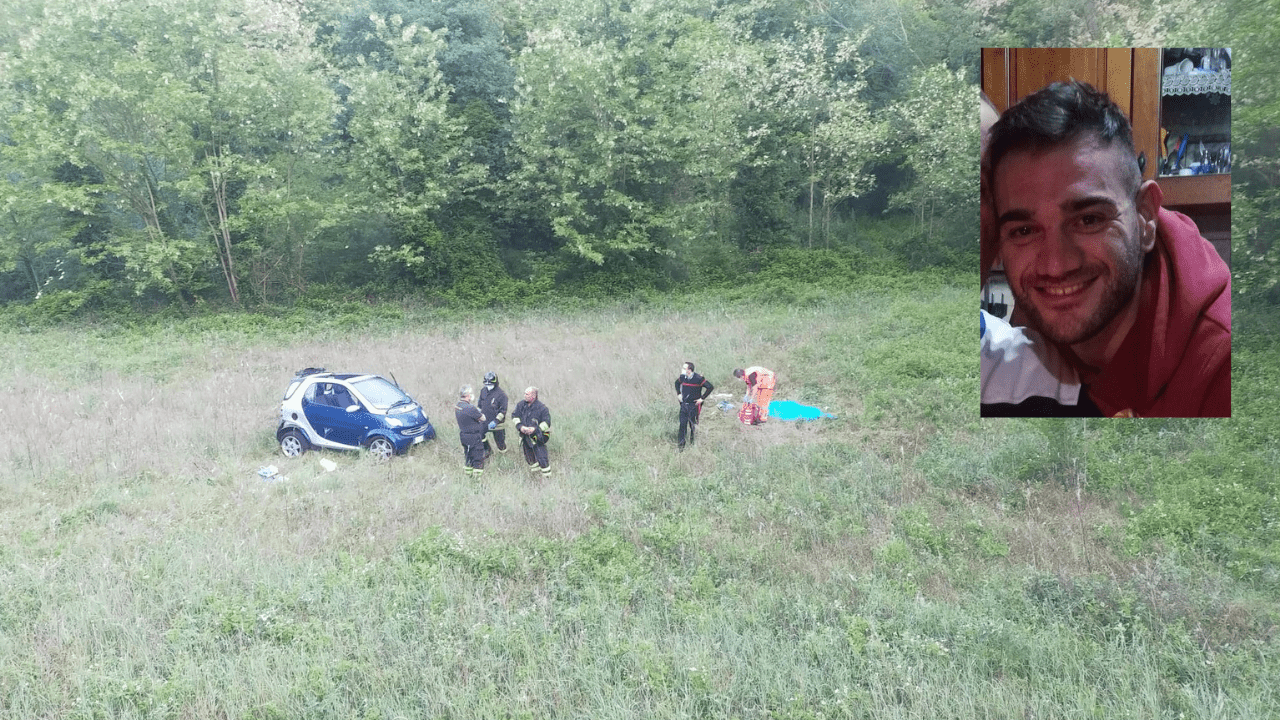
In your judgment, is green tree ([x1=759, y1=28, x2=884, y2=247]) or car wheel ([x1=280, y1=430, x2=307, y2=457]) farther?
green tree ([x1=759, y1=28, x2=884, y2=247])

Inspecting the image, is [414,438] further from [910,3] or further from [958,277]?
[910,3]

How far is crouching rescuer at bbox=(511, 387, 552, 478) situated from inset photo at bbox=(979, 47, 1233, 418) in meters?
5.68

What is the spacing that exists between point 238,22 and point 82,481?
51.9ft

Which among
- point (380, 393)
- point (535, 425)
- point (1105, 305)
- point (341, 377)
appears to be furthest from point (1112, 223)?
point (341, 377)

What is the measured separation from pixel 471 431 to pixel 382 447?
155cm

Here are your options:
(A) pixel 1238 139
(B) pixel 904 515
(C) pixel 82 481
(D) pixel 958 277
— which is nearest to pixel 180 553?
(C) pixel 82 481

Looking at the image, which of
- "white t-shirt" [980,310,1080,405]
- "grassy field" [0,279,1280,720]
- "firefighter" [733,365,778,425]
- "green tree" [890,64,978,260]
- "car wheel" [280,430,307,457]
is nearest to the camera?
"grassy field" [0,279,1280,720]

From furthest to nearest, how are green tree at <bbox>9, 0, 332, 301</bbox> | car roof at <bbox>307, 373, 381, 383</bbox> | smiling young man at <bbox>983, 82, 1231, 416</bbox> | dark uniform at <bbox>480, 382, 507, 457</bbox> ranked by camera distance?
green tree at <bbox>9, 0, 332, 301</bbox> < car roof at <bbox>307, 373, 381, 383</bbox> < dark uniform at <bbox>480, 382, 507, 457</bbox> < smiling young man at <bbox>983, 82, 1231, 416</bbox>

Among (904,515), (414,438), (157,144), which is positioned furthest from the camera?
(157,144)

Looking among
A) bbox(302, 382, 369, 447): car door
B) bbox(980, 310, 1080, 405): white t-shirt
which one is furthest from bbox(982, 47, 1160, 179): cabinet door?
bbox(302, 382, 369, 447): car door

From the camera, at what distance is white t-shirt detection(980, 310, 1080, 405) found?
5.68m

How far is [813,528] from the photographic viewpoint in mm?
7488

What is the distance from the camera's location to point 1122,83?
545 cm

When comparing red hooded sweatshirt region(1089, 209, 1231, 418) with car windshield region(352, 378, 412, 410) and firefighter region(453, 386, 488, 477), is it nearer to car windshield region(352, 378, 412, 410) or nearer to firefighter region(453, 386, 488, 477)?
firefighter region(453, 386, 488, 477)
